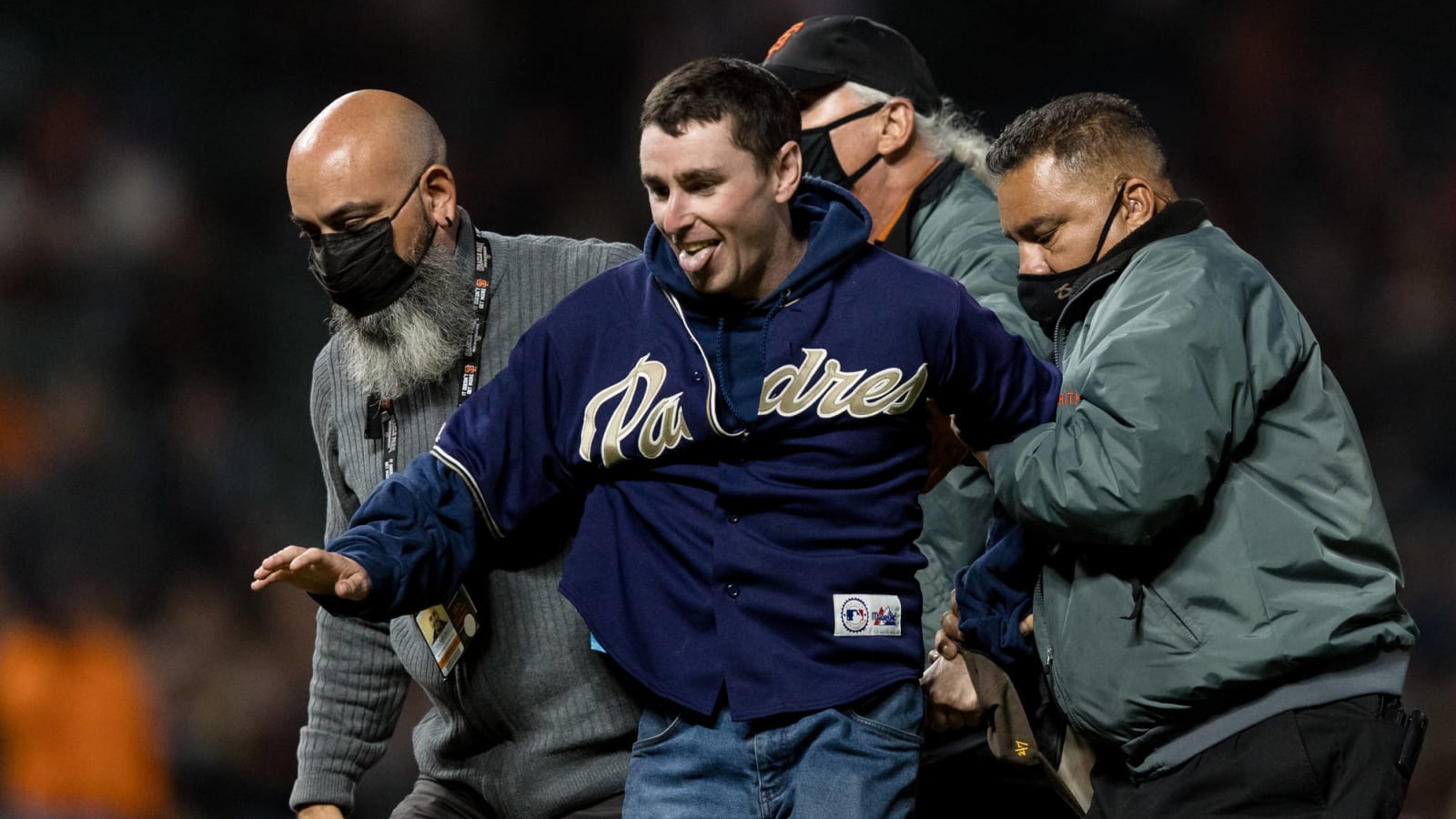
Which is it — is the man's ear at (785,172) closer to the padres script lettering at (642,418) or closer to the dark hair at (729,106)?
the dark hair at (729,106)

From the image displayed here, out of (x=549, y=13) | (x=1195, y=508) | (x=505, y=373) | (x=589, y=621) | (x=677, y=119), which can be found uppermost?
(x=549, y=13)

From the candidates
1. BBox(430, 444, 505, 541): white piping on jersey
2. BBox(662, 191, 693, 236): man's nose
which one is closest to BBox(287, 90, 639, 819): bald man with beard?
BBox(430, 444, 505, 541): white piping on jersey

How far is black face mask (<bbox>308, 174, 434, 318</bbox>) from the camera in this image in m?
2.43

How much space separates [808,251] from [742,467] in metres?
0.30

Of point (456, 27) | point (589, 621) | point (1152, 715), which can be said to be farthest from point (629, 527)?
point (456, 27)

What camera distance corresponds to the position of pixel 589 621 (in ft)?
6.95

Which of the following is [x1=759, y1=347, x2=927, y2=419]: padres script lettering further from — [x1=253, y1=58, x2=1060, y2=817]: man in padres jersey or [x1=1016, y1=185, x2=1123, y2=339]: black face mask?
[x1=1016, y1=185, x2=1123, y2=339]: black face mask

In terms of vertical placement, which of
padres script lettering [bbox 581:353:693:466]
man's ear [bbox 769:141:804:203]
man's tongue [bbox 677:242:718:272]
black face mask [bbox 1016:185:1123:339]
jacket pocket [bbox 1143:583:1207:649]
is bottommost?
jacket pocket [bbox 1143:583:1207:649]

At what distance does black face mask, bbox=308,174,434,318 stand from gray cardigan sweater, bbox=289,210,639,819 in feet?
0.44

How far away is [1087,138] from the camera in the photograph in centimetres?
220

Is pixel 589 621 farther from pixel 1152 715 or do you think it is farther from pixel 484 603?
pixel 1152 715

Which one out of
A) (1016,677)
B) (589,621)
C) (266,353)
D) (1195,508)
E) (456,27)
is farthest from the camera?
(456,27)

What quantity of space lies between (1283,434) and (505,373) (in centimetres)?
105

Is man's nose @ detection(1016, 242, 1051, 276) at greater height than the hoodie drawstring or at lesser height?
lesser
